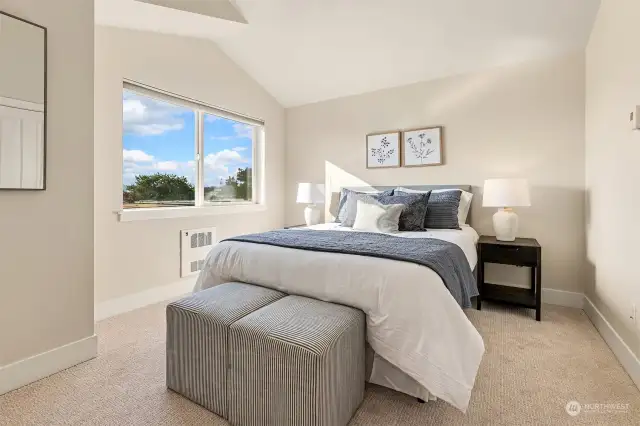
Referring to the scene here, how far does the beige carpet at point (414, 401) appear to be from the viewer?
4.84 ft

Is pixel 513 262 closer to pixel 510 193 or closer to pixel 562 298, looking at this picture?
pixel 510 193

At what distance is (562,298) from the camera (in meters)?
2.97

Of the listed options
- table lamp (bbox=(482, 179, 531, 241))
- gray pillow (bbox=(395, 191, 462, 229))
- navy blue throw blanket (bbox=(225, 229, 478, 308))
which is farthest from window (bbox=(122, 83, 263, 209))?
table lamp (bbox=(482, 179, 531, 241))

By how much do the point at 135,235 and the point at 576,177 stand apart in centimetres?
396

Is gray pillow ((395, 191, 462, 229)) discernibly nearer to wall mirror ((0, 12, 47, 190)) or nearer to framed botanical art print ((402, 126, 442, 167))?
framed botanical art print ((402, 126, 442, 167))

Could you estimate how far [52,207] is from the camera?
6.07 ft

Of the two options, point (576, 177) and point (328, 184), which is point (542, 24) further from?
point (328, 184)

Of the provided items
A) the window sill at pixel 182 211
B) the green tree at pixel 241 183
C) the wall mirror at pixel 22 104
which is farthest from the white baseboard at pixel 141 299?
the wall mirror at pixel 22 104

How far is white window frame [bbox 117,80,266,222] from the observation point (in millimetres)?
2914

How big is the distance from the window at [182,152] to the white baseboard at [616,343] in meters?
3.60

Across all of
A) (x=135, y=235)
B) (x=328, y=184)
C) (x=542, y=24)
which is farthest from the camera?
(x=328, y=184)

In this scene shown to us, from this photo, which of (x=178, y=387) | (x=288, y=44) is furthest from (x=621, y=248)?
(x=288, y=44)

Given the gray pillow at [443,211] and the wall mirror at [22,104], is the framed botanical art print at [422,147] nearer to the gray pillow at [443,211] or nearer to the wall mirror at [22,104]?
the gray pillow at [443,211]

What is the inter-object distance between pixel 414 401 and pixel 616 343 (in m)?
1.46
